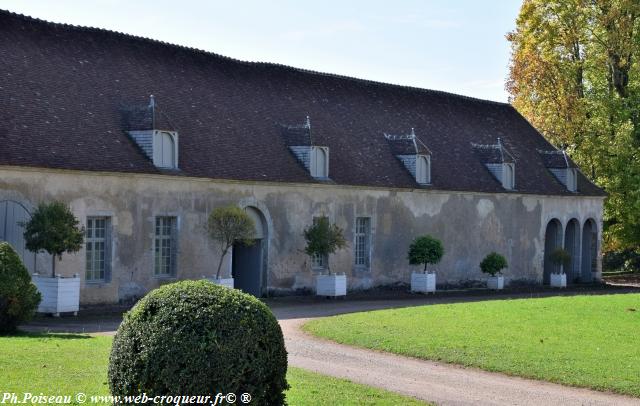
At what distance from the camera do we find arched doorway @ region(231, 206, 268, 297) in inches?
1286

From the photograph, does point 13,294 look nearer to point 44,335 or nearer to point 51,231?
point 44,335

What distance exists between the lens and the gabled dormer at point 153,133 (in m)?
28.6

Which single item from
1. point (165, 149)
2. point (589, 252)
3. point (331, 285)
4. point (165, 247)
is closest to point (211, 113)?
point (165, 149)

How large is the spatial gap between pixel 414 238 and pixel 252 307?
2841 centimetres

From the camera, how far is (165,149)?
2922cm

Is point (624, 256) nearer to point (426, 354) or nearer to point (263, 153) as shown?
point (263, 153)

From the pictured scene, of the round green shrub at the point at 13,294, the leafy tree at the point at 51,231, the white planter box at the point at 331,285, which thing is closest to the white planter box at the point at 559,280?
the white planter box at the point at 331,285

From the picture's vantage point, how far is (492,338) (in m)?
20.6

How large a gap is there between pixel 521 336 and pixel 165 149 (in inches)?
499

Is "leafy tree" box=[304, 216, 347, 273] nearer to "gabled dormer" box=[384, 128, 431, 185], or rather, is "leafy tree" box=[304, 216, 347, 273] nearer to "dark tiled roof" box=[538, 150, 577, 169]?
"gabled dormer" box=[384, 128, 431, 185]

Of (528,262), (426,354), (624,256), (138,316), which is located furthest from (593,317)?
(624,256)

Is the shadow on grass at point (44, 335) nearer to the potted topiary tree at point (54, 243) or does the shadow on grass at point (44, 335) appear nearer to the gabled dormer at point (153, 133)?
the potted topiary tree at point (54, 243)

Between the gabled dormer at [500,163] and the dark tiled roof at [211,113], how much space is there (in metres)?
0.40

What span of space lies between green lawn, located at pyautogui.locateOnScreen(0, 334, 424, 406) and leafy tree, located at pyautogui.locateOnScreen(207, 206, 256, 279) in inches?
482
